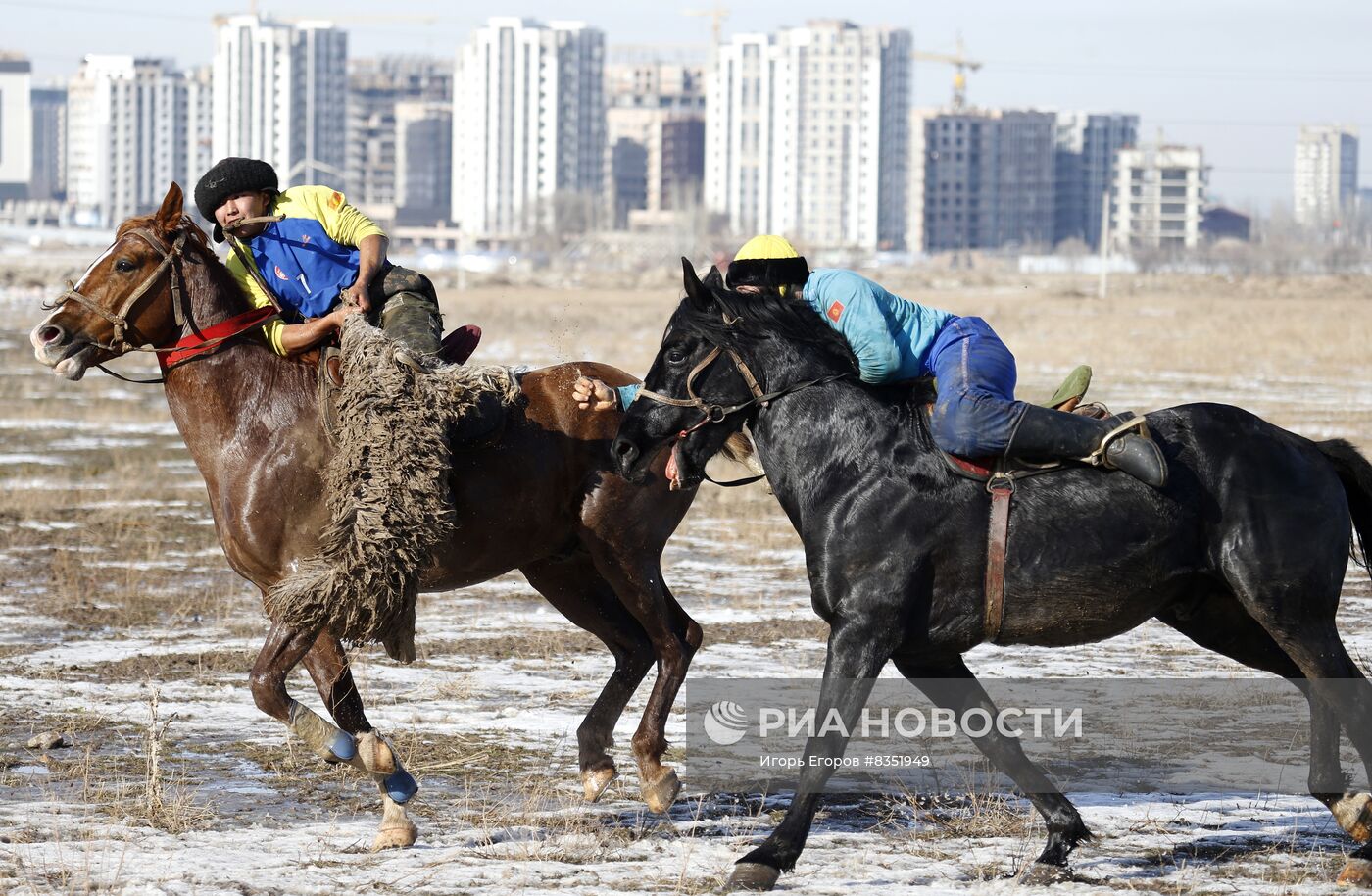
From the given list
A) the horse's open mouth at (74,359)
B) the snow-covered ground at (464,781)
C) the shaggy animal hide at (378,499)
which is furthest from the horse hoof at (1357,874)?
the horse's open mouth at (74,359)

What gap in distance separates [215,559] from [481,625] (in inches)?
130

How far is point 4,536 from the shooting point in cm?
1404

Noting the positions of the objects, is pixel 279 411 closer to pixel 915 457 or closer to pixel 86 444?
pixel 915 457

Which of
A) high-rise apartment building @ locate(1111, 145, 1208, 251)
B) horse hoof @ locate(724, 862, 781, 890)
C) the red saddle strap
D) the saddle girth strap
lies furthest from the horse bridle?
high-rise apartment building @ locate(1111, 145, 1208, 251)

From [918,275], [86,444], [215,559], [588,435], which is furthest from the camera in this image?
[918,275]

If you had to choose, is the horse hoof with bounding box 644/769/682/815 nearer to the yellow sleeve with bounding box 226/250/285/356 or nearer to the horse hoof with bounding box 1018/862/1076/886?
the horse hoof with bounding box 1018/862/1076/886

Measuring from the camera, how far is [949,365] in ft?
20.4

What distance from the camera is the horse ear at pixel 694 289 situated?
6.14 m

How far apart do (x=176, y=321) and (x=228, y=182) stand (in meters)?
0.65

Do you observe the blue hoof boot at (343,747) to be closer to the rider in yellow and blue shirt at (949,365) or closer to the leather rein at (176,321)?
the leather rein at (176,321)

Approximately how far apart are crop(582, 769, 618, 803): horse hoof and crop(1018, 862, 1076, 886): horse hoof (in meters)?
1.90

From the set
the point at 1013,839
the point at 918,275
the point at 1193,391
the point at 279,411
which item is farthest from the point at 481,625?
the point at 918,275

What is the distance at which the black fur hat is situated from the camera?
Result: 7.18 metres

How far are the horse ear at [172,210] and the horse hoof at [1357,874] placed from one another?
5109 millimetres
